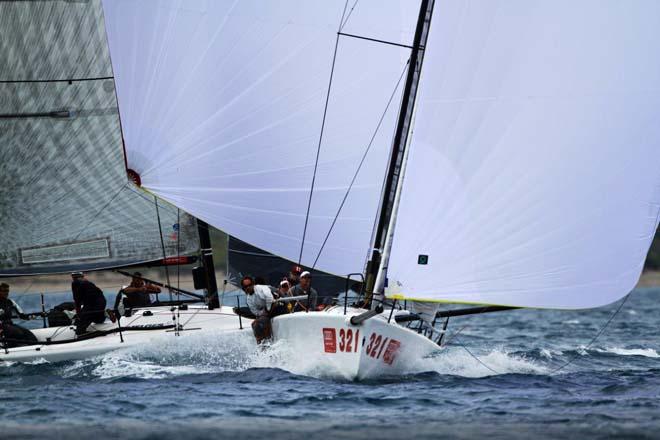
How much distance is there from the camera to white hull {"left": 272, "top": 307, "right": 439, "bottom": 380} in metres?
13.8

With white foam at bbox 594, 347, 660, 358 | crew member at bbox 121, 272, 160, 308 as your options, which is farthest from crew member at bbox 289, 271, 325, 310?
white foam at bbox 594, 347, 660, 358

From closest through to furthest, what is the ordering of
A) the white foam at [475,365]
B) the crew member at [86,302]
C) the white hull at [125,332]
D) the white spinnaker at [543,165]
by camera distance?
Answer: the white spinnaker at [543,165] → the white foam at [475,365] → the white hull at [125,332] → the crew member at [86,302]

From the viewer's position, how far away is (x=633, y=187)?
1382cm

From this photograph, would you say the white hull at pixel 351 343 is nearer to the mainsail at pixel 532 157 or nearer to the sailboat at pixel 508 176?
the sailboat at pixel 508 176

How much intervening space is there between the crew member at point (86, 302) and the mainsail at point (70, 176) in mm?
1390

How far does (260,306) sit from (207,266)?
3.21m

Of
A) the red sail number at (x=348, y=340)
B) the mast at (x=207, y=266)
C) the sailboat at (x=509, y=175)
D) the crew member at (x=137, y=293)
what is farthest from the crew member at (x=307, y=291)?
the crew member at (x=137, y=293)

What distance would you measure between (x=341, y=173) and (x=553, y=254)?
142 inches

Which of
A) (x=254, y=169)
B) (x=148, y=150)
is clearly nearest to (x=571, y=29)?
(x=254, y=169)

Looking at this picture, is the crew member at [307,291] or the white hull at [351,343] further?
the crew member at [307,291]

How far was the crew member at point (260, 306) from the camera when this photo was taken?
1518cm

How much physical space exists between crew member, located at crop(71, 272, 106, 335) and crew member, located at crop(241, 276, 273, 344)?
8.80 ft

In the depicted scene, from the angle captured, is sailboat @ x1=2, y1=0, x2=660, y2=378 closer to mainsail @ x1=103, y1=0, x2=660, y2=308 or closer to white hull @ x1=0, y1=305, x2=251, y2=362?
mainsail @ x1=103, y1=0, x2=660, y2=308

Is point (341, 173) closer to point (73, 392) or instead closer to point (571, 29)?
point (571, 29)
